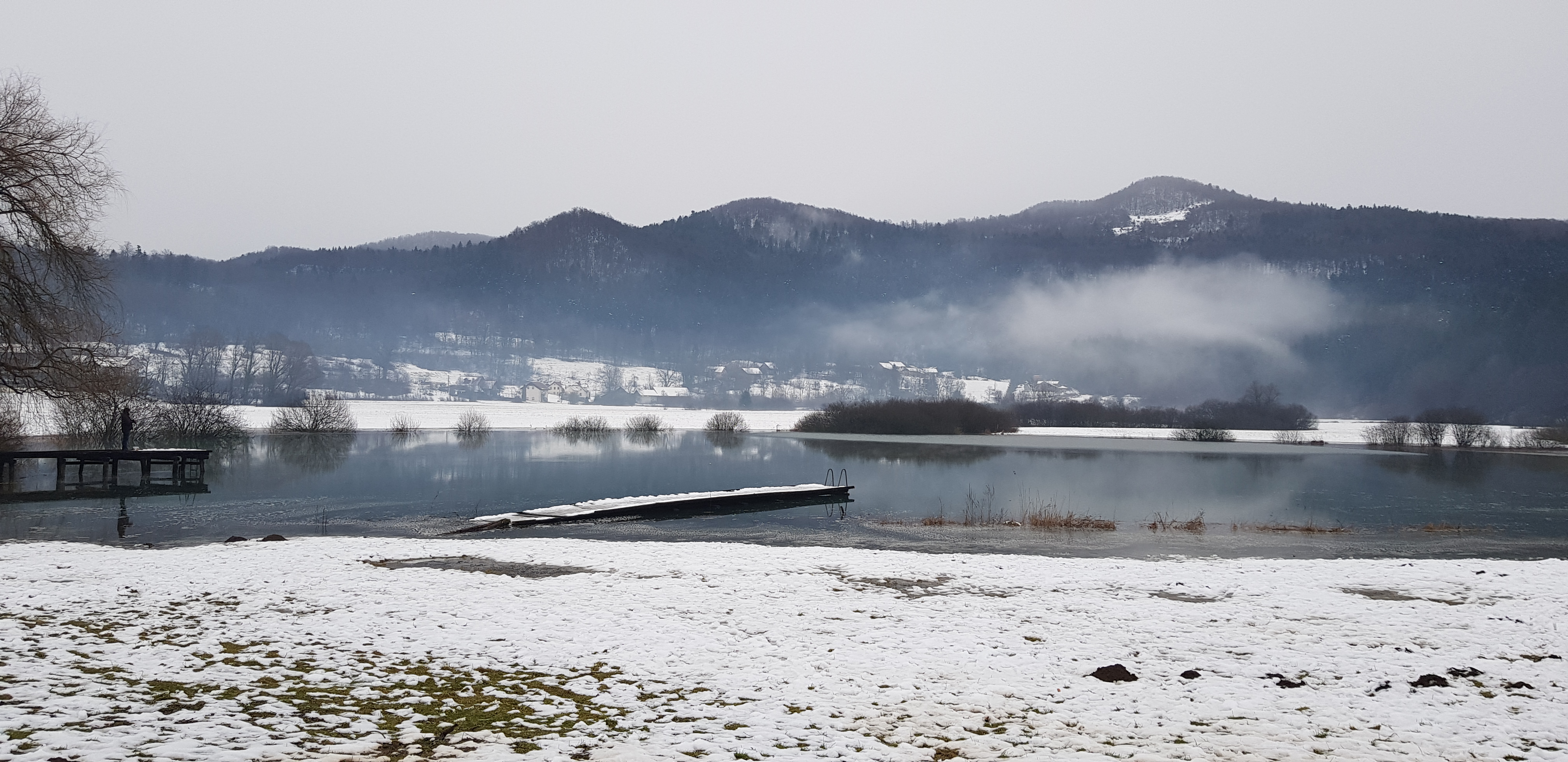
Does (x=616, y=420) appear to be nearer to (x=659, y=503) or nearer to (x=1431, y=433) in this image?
(x=1431, y=433)

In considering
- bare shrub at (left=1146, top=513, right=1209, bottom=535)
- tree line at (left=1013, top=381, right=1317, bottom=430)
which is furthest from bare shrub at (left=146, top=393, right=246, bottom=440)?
tree line at (left=1013, top=381, right=1317, bottom=430)

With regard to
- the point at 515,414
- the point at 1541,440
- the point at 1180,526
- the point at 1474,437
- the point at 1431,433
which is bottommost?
the point at 515,414

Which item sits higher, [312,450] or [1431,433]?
[1431,433]

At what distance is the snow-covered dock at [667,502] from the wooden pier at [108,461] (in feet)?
53.3

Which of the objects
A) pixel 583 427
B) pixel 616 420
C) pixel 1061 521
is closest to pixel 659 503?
pixel 1061 521

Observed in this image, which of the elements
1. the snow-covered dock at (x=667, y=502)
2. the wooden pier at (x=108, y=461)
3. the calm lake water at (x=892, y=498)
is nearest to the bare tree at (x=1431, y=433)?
the calm lake water at (x=892, y=498)

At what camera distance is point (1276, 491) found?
108 feet

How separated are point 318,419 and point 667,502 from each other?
54.4 m

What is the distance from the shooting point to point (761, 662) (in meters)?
8.13

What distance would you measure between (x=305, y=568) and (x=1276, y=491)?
3169 cm

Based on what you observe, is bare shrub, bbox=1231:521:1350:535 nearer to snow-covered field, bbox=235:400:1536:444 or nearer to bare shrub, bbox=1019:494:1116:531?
bare shrub, bbox=1019:494:1116:531

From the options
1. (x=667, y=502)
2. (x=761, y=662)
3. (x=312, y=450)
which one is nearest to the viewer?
(x=761, y=662)

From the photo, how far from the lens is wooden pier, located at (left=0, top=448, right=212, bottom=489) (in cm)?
2814

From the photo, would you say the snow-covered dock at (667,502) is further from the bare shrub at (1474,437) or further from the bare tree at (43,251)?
the bare shrub at (1474,437)
